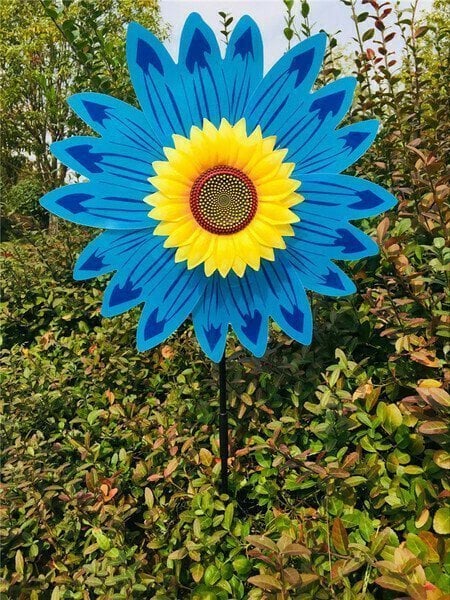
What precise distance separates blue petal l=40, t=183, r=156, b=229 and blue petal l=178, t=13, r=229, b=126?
187 millimetres

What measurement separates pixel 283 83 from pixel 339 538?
813mm

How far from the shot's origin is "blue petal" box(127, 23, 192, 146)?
0.92m

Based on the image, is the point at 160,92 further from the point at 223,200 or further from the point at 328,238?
the point at 328,238

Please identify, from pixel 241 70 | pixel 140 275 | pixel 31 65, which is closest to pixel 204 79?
pixel 241 70

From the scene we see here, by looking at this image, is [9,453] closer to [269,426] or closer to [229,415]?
[229,415]

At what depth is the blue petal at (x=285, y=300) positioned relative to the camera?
96 centimetres

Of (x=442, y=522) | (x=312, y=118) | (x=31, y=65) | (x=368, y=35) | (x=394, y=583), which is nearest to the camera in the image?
(x=394, y=583)

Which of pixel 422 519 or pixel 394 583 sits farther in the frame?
pixel 422 519

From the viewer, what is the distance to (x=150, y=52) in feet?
3.03

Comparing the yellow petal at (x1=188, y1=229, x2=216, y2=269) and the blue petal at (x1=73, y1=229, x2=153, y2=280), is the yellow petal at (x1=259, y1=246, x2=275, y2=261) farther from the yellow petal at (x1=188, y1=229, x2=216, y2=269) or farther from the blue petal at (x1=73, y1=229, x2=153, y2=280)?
the blue petal at (x1=73, y1=229, x2=153, y2=280)

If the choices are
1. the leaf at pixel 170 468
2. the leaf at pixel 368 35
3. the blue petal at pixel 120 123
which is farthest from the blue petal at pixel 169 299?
the leaf at pixel 368 35

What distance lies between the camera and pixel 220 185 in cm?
90

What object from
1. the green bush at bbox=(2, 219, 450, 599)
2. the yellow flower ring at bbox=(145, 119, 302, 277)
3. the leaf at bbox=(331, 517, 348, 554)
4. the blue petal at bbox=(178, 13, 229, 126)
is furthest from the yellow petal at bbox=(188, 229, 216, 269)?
the leaf at bbox=(331, 517, 348, 554)

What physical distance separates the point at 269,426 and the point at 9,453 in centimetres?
69
